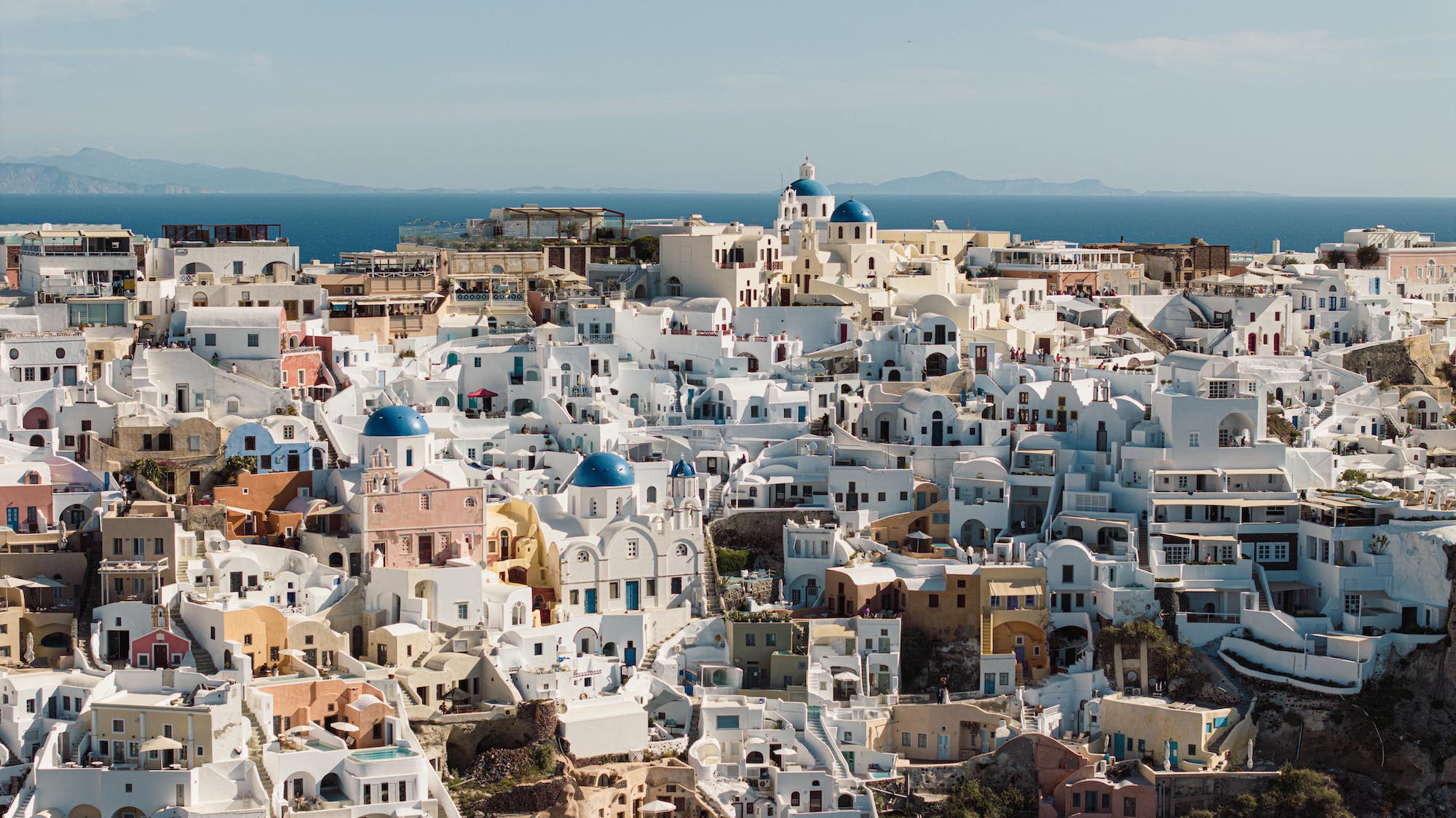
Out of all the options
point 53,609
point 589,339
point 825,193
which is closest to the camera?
point 53,609

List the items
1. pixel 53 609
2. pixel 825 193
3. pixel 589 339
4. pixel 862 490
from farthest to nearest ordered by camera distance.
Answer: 1. pixel 825 193
2. pixel 589 339
3. pixel 862 490
4. pixel 53 609

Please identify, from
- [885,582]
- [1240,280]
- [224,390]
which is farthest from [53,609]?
A: [1240,280]

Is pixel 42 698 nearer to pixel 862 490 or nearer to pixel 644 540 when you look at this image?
pixel 644 540

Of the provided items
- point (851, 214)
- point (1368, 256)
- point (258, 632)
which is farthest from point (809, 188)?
point (258, 632)

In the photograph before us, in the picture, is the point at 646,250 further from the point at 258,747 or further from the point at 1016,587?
the point at 258,747

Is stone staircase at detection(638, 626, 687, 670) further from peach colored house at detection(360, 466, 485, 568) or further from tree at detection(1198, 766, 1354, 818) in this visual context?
tree at detection(1198, 766, 1354, 818)
